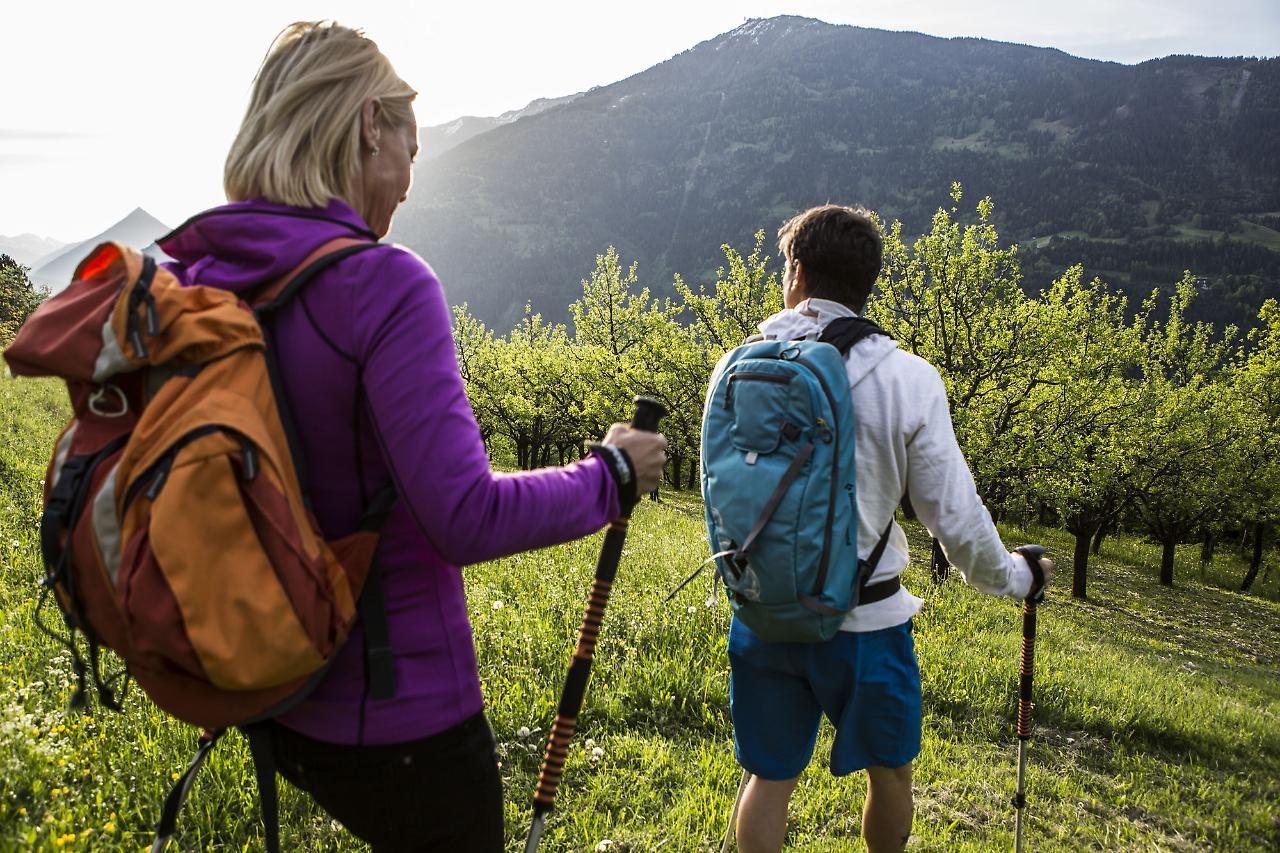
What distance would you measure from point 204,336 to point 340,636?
65 centimetres

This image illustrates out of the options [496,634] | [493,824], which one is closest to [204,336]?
[493,824]

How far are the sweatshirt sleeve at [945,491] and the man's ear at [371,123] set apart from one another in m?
2.05

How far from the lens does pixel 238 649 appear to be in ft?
4.58

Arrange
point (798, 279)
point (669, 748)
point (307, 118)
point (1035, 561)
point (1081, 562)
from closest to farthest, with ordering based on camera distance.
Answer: point (307, 118) → point (798, 279) → point (1035, 561) → point (669, 748) → point (1081, 562)

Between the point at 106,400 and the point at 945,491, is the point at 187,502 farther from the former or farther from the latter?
the point at 945,491

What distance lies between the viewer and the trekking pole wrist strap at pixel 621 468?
6.21 feet

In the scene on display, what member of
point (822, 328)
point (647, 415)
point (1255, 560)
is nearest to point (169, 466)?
point (647, 415)

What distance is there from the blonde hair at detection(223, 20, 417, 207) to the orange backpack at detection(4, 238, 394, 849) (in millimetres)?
263

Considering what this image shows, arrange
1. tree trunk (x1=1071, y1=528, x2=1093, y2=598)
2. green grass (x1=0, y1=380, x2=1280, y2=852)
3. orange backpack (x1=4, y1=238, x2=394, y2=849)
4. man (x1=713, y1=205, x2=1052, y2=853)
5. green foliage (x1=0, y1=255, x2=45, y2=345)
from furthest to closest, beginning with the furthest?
green foliage (x1=0, y1=255, x2=45, y2=345) < tree trunk (x1=1071, y1=528, x2=1093, y2=598) < green grass (x1=0, y1=380, x2=1280, y2=852) < man (x1=713, y1=205, x2=1052, y2=853) < orange backpack (x1=4, y1=238, x2=394, y2=849)

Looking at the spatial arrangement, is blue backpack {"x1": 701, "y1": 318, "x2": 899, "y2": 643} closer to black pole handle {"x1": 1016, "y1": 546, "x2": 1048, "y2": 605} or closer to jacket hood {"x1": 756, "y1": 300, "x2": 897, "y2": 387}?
jacket hood {"x1": 756, "y1": 300, "x2": 897, "y2": 387}

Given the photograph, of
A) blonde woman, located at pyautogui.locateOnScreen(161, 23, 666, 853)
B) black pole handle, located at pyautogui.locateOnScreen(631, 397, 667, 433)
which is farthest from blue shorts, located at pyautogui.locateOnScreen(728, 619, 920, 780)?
blonde woman, located at pyautogui.locateOnScreen(161, 23, 666, 853)

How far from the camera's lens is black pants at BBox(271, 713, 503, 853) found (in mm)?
1731

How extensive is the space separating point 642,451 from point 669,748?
3565mm

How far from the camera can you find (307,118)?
171cm
